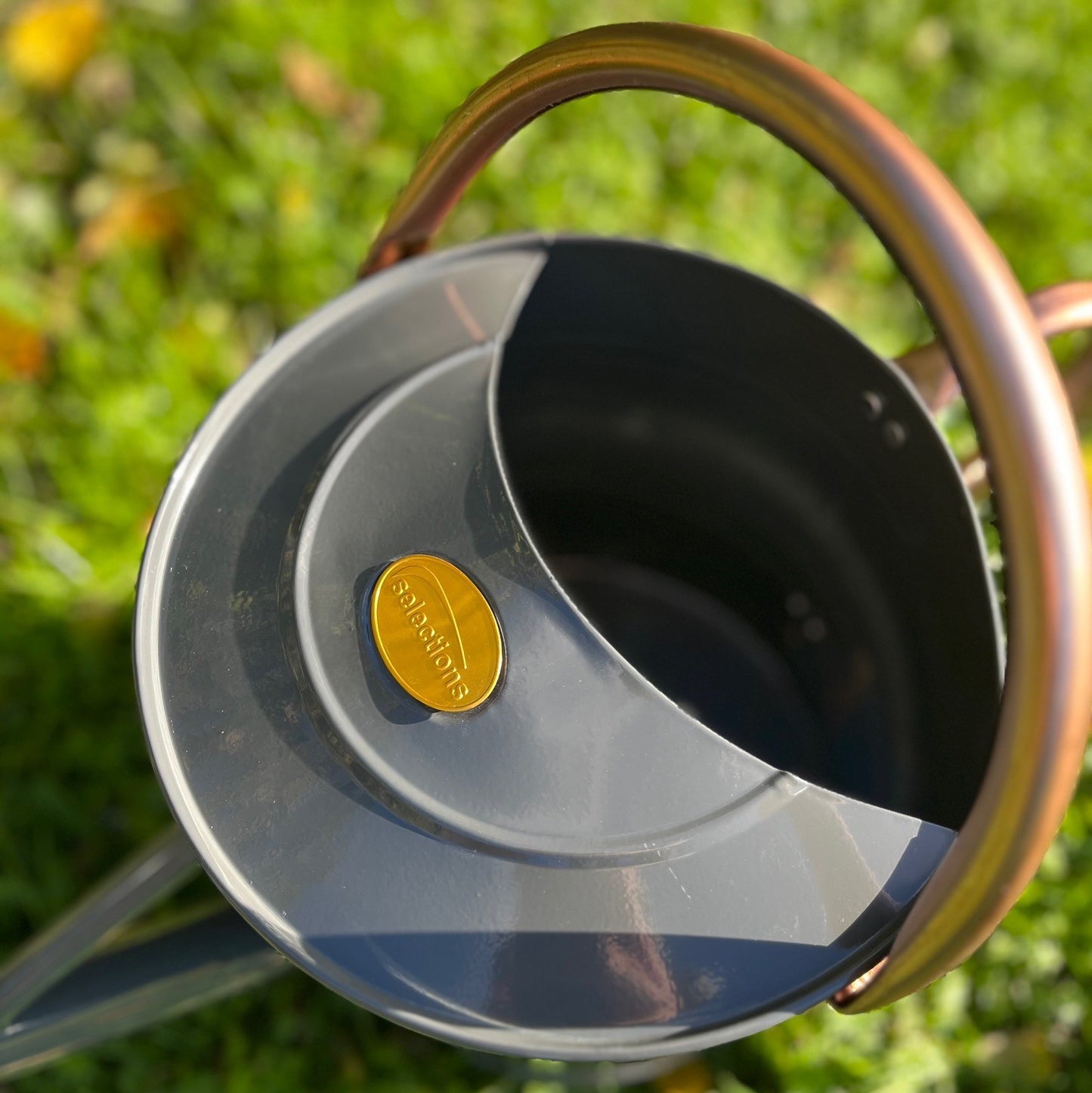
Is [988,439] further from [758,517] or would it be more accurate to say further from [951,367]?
[758,517]

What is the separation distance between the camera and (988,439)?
0.50 meters

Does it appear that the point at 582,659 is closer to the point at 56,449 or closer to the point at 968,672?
the point at 968,672

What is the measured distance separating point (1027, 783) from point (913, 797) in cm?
41

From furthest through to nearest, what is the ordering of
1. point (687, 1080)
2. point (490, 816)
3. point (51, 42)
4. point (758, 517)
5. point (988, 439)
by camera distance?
1. point (51, 42)
2. point (687, 1080)
3. point (758, 517)
4. point (490, 816)
5. point (988, 439)

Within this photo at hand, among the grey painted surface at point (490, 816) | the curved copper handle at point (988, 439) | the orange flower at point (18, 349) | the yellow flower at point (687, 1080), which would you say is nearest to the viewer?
the curved copper handle at point (988, 439)

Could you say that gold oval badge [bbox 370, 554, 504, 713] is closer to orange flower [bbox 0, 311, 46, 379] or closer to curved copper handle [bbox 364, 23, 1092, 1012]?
curved copper handle [bbox 364, 23, 1092, 1012]

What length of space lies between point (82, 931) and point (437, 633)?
414 millimetres

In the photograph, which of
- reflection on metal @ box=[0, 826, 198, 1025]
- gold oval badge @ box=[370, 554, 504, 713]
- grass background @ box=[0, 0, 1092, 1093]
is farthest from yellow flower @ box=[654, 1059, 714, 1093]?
gold oval badge @ box=[370, 554, 504, 713]

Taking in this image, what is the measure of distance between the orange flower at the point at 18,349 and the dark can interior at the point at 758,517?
0.83 meters

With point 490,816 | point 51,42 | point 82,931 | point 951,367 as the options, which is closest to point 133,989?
point 82,931

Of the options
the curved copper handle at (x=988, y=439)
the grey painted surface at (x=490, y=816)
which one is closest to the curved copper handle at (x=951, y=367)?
the curved copper handle at (x=988, y=439)

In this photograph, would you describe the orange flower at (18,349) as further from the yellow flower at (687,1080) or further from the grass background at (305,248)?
the yellow flower at (687,1080)

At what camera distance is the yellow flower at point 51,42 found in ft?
5.29

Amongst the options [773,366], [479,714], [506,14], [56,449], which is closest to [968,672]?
[773,366]
